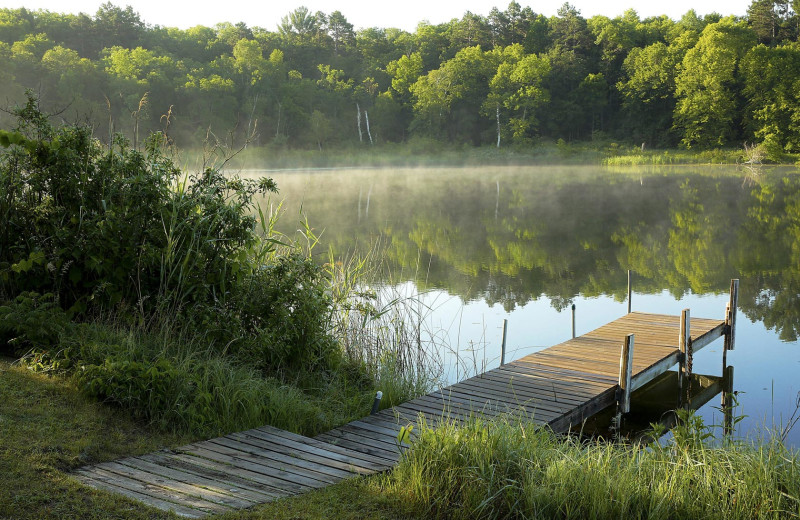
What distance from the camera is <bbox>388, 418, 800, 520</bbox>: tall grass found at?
3.82 meters

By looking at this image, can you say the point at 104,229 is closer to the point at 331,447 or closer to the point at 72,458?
the point at 72,458

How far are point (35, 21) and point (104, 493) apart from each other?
75.9 meters

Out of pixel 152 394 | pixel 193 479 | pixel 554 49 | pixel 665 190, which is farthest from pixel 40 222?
pixel 554 49

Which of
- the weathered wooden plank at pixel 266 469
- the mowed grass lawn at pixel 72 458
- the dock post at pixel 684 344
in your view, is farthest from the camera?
the dock post at pixel 684 344

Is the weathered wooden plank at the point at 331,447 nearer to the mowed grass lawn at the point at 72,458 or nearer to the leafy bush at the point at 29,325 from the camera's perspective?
the mowed grass lawn at the point at 72,458

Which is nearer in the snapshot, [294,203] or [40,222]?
[40,222]

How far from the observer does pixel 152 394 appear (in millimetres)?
4898

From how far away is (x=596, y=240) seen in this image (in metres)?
20.7

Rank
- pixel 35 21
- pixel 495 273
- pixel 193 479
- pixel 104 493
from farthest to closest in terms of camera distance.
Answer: pixel 35 21, pixel 495 273, pixel 193 479, pixel 104 493

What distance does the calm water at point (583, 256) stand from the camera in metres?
10.1

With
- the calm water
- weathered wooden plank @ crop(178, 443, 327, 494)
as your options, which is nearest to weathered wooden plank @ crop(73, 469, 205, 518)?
weathered wooden plank @ crop(178, 443, 327, 494)

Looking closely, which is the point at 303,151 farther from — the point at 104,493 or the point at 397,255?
the point at 104,493

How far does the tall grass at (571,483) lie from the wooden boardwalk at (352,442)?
571mm

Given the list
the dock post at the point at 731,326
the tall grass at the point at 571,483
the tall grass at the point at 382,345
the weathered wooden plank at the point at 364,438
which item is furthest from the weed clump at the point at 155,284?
the dock post at the point at 731,326
